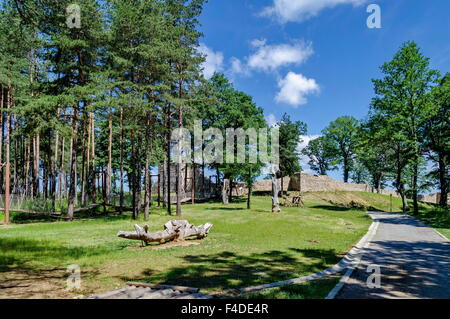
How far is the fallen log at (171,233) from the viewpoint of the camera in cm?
1070

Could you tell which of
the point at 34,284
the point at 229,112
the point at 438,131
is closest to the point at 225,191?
the point at 229,112

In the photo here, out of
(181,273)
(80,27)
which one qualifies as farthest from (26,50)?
(181,273)

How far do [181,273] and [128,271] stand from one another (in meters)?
1.50

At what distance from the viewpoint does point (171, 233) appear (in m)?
11.9

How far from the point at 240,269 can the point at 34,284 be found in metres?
4.93

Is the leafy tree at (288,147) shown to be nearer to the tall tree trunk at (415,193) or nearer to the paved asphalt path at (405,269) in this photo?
the tall tree trunk at (415,193)

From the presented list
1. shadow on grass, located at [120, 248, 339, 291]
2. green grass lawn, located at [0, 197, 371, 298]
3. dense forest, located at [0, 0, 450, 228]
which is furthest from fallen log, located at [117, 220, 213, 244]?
dense forest, located at [0, 0, 450, 228]

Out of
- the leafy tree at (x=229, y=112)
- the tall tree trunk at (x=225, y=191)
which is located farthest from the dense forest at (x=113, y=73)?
the tall tree trunk at (x=225, y=191)

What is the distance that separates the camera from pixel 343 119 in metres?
59.8

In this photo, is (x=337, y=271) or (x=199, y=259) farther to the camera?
(x=199, y=259)

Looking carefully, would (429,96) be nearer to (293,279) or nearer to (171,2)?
(171,2)

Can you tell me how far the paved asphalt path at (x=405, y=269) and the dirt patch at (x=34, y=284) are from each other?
5767 mm

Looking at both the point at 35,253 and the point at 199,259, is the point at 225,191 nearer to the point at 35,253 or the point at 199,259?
the point at 199,259

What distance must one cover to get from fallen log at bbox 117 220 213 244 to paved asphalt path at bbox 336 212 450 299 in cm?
702
